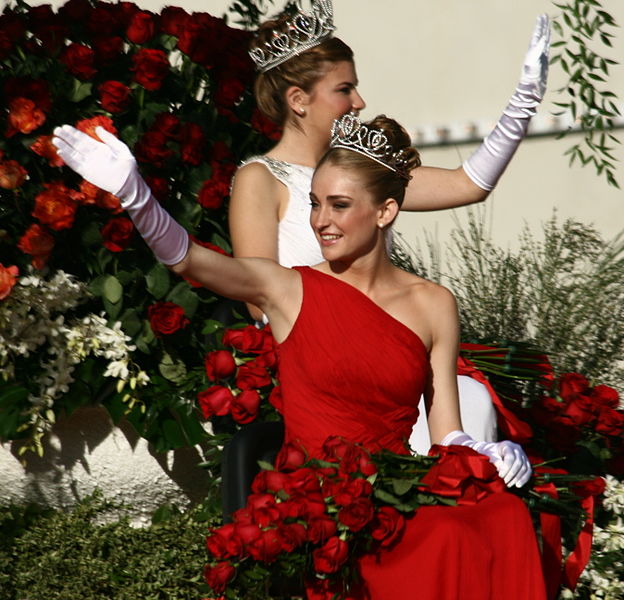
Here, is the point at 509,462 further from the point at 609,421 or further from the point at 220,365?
the point at 220,365

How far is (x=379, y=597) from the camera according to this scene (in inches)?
116

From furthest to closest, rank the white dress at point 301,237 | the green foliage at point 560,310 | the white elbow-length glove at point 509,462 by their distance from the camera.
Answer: the green foliage at point 560,310, the white dress at point 301,237, the white elbow-length glove at point 509,462

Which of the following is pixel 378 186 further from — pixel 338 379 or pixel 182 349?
pixel 182 349

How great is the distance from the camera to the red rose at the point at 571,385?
402 centimetres

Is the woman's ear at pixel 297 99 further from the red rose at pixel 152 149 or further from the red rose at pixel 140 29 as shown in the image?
the red rose at pixel 140 29

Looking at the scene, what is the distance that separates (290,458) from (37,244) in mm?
1581

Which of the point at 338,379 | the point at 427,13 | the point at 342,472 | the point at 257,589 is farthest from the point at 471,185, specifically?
the point at 427,13

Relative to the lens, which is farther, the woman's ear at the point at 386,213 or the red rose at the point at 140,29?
the red rose at the point at 140,29

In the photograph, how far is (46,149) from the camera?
4309 mm

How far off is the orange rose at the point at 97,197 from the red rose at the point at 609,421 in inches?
73.1

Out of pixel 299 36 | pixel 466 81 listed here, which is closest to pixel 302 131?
pixel 299 36

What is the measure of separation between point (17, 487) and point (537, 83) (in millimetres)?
2394

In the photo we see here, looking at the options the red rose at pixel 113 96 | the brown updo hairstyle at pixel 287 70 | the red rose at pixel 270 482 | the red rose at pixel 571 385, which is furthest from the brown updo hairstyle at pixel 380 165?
the red rose at pixel 113 96

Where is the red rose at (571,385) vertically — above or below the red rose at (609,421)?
above
